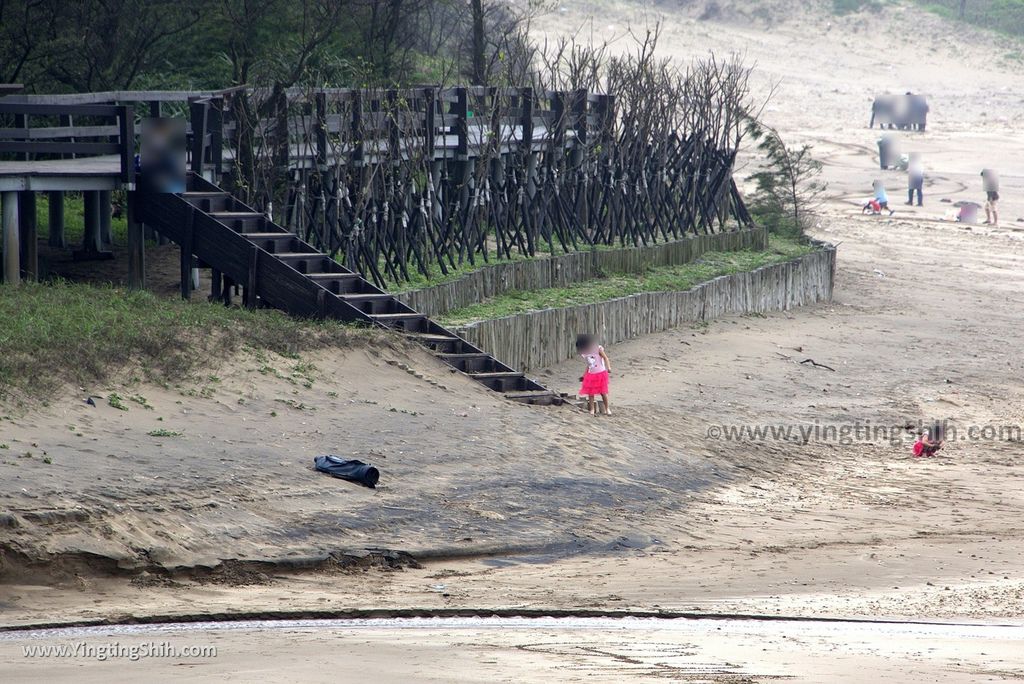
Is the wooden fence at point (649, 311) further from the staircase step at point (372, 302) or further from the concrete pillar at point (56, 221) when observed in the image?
the concrete pillar at point (56, 221)

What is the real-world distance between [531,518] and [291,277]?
5.00 m

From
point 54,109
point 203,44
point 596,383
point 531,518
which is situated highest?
point 203,44

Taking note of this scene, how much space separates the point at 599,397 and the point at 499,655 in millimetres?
8694

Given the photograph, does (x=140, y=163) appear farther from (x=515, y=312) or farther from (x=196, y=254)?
(x=515, y=312)

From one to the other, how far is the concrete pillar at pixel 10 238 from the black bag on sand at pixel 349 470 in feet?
18.4

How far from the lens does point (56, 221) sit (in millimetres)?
19922

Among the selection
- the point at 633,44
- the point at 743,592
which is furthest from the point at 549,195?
the point at 633,44

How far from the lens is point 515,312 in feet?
61.8

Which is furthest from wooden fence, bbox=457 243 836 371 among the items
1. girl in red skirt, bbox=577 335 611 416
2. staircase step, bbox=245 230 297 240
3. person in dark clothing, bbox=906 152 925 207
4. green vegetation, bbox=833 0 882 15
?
green vegetation, bbox=833 0 882 15

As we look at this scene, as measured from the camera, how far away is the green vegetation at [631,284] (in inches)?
750

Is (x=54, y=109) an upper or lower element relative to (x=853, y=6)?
lower

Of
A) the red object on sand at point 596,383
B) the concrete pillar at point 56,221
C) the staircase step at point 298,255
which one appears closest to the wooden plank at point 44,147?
the staircase step at point 298,255

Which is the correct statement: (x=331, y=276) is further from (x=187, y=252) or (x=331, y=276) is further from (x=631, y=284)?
(x=631, y=284)

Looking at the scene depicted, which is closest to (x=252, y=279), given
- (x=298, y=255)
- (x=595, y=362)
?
(x=298, y=255)
